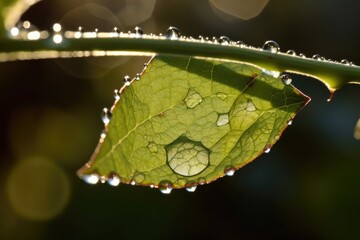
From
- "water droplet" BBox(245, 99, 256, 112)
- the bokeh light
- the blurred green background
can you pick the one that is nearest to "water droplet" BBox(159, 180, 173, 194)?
"water droplet" BBox(245, 99, 256, 112)

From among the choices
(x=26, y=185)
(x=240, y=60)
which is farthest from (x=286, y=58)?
(x=26, y=185)

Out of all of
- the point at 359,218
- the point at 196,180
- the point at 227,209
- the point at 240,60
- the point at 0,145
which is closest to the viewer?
the point at 240,60

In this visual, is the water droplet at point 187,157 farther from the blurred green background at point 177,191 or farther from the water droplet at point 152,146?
the blurred green background at point 177,191

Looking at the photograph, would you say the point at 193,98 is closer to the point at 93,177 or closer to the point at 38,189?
the point at 93,177

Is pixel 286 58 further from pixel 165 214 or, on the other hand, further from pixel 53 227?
pixel 53 227

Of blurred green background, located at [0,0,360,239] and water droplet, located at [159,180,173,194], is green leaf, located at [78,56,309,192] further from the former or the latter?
blurred green background, located at [0,0,360,239]

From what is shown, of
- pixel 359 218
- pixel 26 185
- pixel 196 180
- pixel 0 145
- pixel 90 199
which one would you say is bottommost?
pixel 196 180

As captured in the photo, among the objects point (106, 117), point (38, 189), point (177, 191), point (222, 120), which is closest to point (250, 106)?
point (222, 120)
